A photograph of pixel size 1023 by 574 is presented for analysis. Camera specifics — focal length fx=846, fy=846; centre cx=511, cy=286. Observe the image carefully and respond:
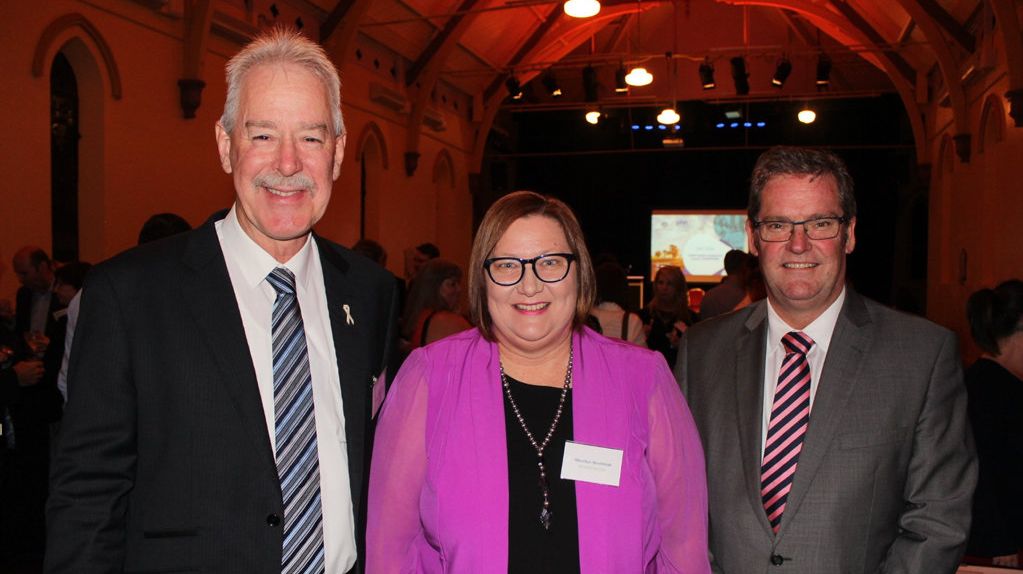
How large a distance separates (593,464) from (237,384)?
781mm

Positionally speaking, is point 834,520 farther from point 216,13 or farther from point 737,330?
point 216,13

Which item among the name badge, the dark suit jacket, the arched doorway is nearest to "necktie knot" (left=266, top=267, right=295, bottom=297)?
the dark suit jacket

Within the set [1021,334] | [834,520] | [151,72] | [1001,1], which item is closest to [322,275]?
[834,520]

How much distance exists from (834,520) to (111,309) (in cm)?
163

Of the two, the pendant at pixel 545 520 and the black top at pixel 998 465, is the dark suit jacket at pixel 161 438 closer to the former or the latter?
the pendant at pixel 545 520

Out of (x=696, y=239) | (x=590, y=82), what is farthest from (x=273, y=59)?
(x=696, y=239)

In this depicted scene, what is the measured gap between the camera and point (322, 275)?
208 centimetres

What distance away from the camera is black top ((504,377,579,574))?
1.84 meters

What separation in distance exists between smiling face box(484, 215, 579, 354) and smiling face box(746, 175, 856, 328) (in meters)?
0.52

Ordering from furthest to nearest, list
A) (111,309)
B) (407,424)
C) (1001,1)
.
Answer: (1001,1)
(407,424)
(111,309)

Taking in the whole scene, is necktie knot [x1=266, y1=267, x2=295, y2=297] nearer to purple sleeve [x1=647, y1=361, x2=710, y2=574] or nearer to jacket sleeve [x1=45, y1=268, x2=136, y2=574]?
jacket sleeve [x1=45, y1=268, x2=136, y2=574]

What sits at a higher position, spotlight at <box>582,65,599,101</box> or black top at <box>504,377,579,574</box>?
spotlight at <box>582,65,599,101</box>

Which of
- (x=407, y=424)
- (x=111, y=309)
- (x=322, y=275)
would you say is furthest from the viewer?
(x=322, y=275)

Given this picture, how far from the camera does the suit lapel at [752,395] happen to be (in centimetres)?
203
